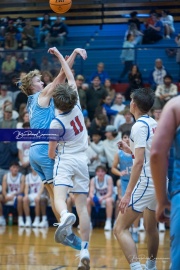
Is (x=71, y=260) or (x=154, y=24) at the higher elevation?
(x=154, y=24)

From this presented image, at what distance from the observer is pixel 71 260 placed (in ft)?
30.4

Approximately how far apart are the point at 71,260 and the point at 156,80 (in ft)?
23.2

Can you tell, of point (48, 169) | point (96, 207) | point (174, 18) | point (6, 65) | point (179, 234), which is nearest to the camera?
point (179, 234)

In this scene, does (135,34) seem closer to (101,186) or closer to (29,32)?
(29,32)

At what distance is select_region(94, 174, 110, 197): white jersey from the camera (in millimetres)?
13625

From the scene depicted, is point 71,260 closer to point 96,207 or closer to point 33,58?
point 96,207

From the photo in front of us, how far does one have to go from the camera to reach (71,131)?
752 centimetres

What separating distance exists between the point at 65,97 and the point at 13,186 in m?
7.10

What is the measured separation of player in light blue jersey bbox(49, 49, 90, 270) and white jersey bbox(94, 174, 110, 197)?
19.7ft

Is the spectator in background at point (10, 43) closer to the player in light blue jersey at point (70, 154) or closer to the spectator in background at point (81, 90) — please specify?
the spectator in background at point (81, 90)

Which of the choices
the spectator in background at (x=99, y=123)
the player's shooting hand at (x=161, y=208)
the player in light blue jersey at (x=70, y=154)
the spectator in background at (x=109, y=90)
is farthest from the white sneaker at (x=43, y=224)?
the player's shooting hand at (x=161, y=208)

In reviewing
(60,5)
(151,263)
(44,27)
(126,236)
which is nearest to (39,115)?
(60,5)

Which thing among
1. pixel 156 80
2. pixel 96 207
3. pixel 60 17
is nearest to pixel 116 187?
pixel 96 207

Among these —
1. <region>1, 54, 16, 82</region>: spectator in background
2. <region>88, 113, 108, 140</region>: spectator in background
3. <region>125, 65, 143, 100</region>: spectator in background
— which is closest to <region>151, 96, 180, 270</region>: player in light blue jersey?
<region>88, 113, 108, 140</region>: spectator in background
